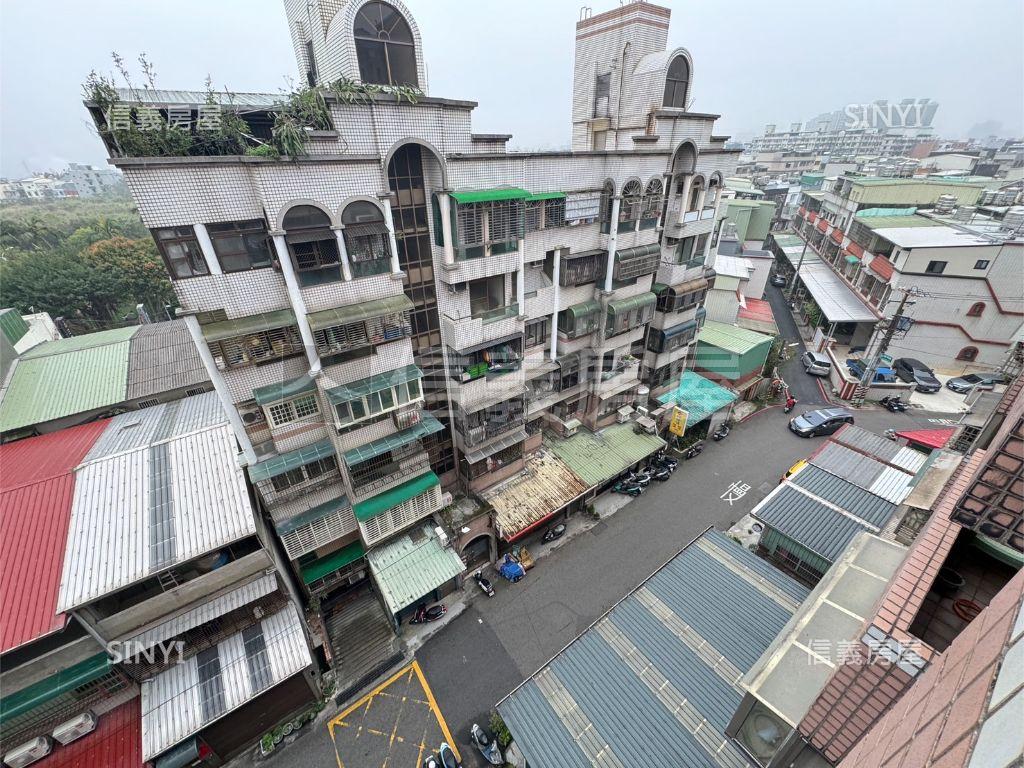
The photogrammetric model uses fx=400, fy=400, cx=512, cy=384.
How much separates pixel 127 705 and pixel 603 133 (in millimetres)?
35989

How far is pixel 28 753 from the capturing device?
13.1 meters

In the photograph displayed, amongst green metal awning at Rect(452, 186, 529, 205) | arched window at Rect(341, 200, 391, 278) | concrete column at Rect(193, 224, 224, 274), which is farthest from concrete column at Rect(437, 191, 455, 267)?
concrete column at Rect(193, 224, 224, 274)

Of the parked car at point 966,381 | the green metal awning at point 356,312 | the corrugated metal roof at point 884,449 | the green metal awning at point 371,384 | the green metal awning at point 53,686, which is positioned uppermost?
the green metal awning at point 356,312

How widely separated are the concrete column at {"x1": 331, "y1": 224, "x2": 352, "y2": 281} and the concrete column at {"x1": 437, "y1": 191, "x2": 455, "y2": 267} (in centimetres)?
412

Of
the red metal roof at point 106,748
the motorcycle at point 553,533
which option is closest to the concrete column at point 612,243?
the motorcycle at point 553,533

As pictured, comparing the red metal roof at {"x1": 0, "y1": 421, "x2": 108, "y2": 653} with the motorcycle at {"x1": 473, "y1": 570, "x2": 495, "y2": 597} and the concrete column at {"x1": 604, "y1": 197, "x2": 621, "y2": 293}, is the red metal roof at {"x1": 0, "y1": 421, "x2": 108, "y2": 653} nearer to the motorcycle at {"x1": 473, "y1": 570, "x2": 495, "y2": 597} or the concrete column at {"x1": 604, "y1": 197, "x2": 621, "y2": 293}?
the motorcycle at {"x1": 473, "y1": 570, "x2": 495, "y2": 597}

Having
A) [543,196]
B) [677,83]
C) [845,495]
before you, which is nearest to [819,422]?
[845,495]

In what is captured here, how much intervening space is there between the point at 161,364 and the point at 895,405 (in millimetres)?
58532

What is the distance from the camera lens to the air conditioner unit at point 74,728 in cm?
1359

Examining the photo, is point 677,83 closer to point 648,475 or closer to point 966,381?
point 648,475

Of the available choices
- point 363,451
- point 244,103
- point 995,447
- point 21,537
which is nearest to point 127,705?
point 21,537

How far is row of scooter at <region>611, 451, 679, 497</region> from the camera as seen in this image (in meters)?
28.8

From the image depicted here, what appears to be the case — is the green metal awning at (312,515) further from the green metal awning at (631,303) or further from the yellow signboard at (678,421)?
the yellow signboard at (678,421)

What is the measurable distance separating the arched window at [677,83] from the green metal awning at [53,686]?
35.2 m
